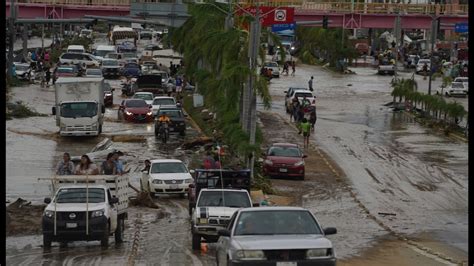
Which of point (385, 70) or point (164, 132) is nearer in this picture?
point (164, 132)

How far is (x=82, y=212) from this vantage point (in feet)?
88.8

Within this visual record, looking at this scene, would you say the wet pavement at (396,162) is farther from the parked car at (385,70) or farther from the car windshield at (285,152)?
the parked car at (385,70)

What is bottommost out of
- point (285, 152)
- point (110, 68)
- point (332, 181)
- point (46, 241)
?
point (110, 68)

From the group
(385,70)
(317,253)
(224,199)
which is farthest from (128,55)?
(317,253)

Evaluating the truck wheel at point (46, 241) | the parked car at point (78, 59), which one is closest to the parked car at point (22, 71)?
the parked car at point (78, 59)

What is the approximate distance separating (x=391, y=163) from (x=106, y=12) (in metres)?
48.9

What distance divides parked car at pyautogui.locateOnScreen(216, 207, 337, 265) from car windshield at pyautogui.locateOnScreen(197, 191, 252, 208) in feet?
23.9

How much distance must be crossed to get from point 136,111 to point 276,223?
48.7 metres

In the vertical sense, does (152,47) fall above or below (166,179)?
below

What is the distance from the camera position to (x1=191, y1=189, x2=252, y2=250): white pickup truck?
2714 cm

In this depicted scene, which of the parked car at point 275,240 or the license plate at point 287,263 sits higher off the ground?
the parked car at point 275,240

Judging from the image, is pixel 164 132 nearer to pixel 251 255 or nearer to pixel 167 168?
pixel 167 168

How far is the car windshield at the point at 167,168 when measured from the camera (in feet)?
134

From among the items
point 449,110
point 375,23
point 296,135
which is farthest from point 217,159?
point 375,23
